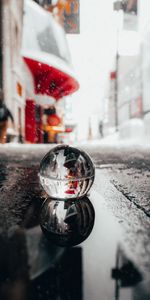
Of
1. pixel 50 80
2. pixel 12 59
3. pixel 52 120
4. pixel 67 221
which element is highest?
pixel 12 59

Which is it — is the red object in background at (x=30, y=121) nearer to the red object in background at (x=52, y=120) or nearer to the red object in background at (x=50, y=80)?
the red object in background at (x=50, y=80)

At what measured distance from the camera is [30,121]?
13.6 metres

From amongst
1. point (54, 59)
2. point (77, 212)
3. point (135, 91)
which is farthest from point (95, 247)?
point (135, 91)

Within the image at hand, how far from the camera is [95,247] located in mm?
781

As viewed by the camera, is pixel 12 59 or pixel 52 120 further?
pixel 52 120

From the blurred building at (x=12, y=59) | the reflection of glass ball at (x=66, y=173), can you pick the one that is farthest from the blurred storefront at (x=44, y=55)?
the reflection of glass ball at (x=66, y=173)

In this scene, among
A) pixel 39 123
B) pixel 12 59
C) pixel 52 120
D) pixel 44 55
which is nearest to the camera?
pixel 12 59

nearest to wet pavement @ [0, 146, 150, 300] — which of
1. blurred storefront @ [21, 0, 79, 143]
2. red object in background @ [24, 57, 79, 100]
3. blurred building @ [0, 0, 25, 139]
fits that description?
blurred building @ [0, 0, 25, 139]

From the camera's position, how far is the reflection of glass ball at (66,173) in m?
1.09

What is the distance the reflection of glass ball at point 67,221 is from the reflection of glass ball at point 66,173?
0.06m

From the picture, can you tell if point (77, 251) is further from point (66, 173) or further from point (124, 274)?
point (66, 173)

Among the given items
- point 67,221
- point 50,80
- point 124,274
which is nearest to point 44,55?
point 50,80

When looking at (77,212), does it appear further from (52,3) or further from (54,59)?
(52,3)

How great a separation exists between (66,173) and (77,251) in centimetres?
41
